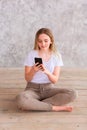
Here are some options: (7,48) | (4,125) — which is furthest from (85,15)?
(4,125)

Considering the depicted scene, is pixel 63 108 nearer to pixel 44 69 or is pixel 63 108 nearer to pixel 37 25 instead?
pixel 44 69

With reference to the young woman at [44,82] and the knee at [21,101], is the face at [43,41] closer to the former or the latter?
the young woman at [44,82]

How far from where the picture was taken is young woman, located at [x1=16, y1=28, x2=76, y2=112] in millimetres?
2342

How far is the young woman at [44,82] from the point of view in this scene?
7.68 ft

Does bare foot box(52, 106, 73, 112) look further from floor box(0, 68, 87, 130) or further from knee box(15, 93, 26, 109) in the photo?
knee box(15, 93, 26, 109)

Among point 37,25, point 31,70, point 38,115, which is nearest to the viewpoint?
point 38,115

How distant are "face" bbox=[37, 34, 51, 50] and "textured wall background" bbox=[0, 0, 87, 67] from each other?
104cm

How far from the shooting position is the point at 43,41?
2385mm

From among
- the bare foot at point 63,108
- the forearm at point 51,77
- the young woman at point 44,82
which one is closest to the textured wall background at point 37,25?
the young woman at point 44,82

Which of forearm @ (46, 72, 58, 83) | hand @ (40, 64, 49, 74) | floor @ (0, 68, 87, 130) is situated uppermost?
hand @ (40, 64, 49, 74)

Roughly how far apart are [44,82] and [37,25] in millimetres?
1096

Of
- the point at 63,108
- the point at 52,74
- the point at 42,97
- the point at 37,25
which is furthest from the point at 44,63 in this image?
the point at 37,25

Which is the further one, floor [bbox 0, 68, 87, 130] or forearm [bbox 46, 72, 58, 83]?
forearm [bbox 46, 72, 58, 83]

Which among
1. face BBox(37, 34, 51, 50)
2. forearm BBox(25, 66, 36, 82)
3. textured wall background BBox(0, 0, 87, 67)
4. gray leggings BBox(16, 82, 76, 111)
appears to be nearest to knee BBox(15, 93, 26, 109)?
gray leggings BBox(16, 82, 76, 111)
